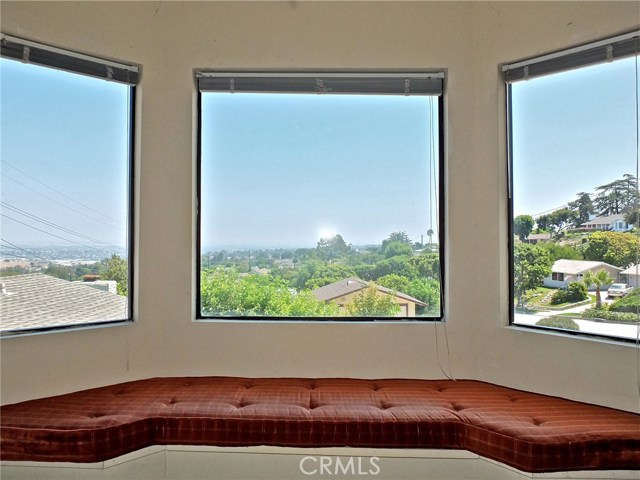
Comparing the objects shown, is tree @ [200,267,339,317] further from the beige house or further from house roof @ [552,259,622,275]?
house roof @ [552,259,622,275]

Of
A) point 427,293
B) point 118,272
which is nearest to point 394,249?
point 427,293

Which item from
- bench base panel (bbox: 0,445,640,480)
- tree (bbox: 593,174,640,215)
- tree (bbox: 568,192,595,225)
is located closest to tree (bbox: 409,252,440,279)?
tree (bbox: 568,192,595,225)

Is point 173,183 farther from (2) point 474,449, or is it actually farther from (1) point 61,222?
(2) point 474,449

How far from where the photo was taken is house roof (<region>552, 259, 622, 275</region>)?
2334mm

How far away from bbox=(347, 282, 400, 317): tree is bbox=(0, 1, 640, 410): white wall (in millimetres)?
119

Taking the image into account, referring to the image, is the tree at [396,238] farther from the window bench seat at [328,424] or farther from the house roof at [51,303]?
the house roof at [51,303]

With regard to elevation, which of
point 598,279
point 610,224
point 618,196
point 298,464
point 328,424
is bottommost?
point 298,464

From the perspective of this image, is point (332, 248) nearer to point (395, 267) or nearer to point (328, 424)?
point (395, 267)

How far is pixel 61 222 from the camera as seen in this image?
2.51 meters

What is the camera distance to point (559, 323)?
243 cm

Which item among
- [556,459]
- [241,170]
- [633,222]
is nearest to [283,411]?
[556,459]

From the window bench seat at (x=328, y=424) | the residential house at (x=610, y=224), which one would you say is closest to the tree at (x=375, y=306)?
the window bench seat at (x=328, y=424)

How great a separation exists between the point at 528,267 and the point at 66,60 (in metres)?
2.79

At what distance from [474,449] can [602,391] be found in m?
0.80
